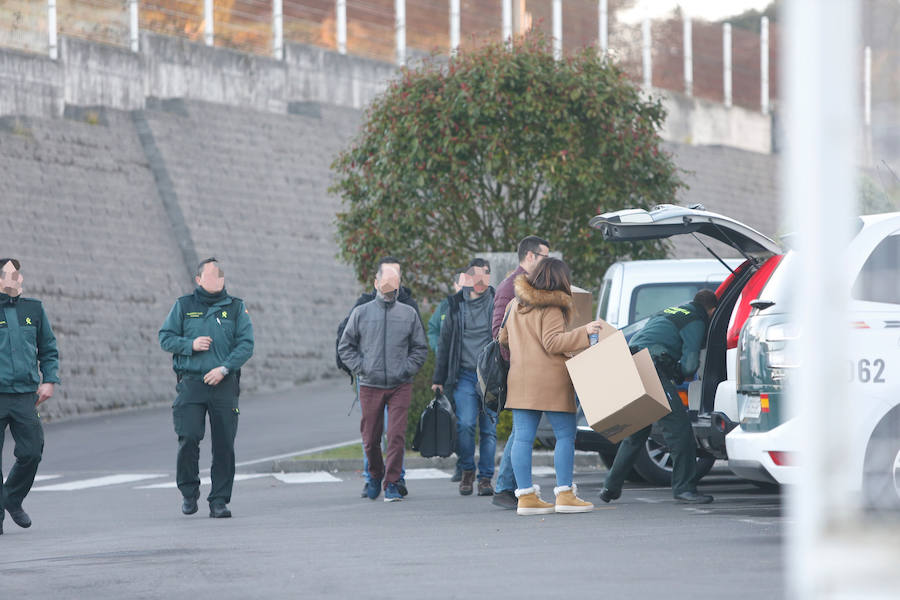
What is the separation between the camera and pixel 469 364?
36.7ft

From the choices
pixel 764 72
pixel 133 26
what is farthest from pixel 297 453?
pixel 764 72

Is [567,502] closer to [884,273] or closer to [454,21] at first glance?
[884,273]

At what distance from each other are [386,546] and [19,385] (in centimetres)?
316

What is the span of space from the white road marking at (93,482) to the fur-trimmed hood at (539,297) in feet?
19.1

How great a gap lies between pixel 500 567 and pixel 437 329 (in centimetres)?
520

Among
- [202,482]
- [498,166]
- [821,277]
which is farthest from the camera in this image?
[498,166]

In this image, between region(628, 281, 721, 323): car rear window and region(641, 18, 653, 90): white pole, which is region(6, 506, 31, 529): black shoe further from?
region(641, 18, 653, 90): white pole

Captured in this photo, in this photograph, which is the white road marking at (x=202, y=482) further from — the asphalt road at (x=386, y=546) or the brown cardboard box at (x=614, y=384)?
the brown cardboard box at (x=614, y=384)

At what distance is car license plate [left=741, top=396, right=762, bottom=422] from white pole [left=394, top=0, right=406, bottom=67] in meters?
23.7

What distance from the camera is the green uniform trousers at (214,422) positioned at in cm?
1017

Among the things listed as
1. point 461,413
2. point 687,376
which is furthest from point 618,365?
point 461,413

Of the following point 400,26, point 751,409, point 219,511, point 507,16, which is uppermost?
point 507,16

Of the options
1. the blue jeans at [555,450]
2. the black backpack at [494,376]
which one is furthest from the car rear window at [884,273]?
the black backpack at [494,376]

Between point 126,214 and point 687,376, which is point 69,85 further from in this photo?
point 687,376
